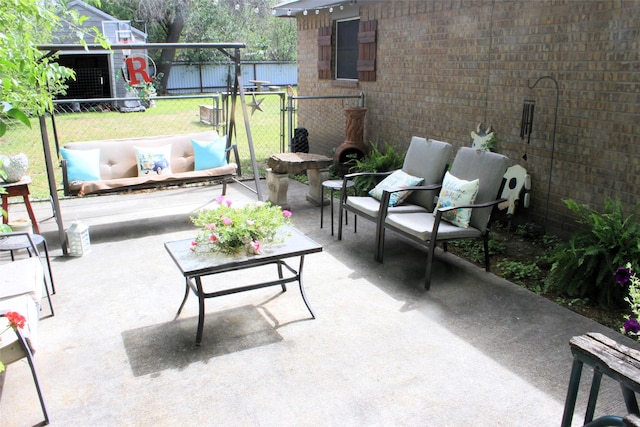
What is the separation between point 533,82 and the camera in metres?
5.57

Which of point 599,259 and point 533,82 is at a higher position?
point 533,82

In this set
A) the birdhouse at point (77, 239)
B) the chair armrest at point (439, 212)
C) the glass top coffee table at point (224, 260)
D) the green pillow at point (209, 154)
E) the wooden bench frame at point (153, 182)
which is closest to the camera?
the glass top coffee table at point (224, 260)

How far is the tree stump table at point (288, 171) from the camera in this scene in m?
6.54

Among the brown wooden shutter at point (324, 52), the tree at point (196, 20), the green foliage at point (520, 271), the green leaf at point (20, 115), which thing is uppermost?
the tree at point (196, 20)

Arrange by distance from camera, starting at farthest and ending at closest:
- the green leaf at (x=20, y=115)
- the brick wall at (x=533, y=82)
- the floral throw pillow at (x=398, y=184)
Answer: the floral throw pillow at (x=398, y=184)
the brick wall at (x=533, y=82)
the green leaf at (x=20, y=115)

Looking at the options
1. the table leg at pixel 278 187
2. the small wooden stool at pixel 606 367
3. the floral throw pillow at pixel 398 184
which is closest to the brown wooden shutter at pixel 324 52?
the table leg at pixel 278 187

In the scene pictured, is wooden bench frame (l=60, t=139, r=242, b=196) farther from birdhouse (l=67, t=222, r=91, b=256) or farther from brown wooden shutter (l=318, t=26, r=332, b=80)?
brown wooden shutter (l=318, t=26, r=332, b=80)

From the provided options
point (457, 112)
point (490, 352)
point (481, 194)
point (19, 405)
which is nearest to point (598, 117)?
point (481, 194)

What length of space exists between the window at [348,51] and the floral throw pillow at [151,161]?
349cm

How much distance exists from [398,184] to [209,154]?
2404 mm

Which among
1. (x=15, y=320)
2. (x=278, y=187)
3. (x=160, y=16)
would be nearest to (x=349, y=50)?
(x=278, y=187)

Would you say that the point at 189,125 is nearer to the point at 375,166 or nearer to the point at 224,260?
the point at 375,166

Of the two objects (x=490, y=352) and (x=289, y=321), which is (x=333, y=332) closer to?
(x=289, y=321)

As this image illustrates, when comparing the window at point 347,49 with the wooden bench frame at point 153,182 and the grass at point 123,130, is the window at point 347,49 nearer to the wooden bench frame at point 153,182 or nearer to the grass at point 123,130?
the grass at point 123,130
